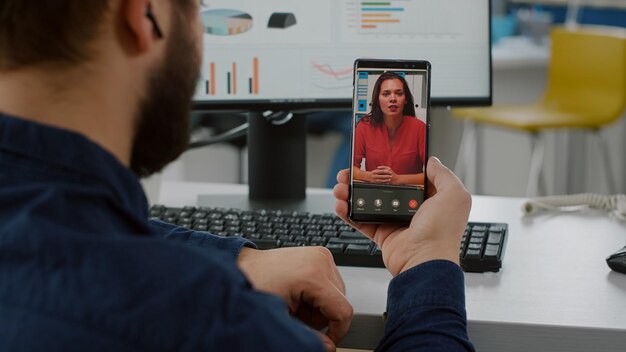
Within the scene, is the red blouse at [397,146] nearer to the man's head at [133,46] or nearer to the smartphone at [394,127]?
the smartphone at [394,127]

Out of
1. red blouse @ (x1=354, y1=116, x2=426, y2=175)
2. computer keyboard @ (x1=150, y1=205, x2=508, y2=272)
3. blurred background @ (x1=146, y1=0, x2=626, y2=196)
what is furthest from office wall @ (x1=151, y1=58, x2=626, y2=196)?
red blouse @ (x1=354, y1=116, x2=426, y2=175)

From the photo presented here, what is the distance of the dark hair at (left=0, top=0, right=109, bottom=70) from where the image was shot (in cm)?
66

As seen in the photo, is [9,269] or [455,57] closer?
[9,269]

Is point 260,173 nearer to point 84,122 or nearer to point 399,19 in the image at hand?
point 399,19

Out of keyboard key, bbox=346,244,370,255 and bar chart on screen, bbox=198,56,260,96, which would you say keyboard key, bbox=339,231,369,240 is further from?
bar chart on screen, bbox=198,56,260,96

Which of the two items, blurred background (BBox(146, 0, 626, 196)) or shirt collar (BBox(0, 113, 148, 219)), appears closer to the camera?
shirt collar (BBox(0, 113, 148, 219))

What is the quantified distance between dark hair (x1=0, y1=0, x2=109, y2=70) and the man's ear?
0.02m

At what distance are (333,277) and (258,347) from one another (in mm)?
404

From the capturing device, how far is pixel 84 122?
2.25ft

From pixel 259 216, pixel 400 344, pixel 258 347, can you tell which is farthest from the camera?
pixel 259 216

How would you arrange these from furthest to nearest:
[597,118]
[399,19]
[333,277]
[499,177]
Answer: [499,177], [597,118], [399,19], [333,277]

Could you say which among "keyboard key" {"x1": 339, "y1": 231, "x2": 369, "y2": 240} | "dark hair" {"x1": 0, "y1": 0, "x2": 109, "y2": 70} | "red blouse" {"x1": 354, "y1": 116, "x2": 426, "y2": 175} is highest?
"dark hair" {"x1": 0, "y1": 0, "x2": 109, "y2": 70}

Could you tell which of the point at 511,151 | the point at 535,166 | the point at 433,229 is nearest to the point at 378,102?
the point at 433,229

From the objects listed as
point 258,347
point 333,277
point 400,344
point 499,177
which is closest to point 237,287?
point 258,347
